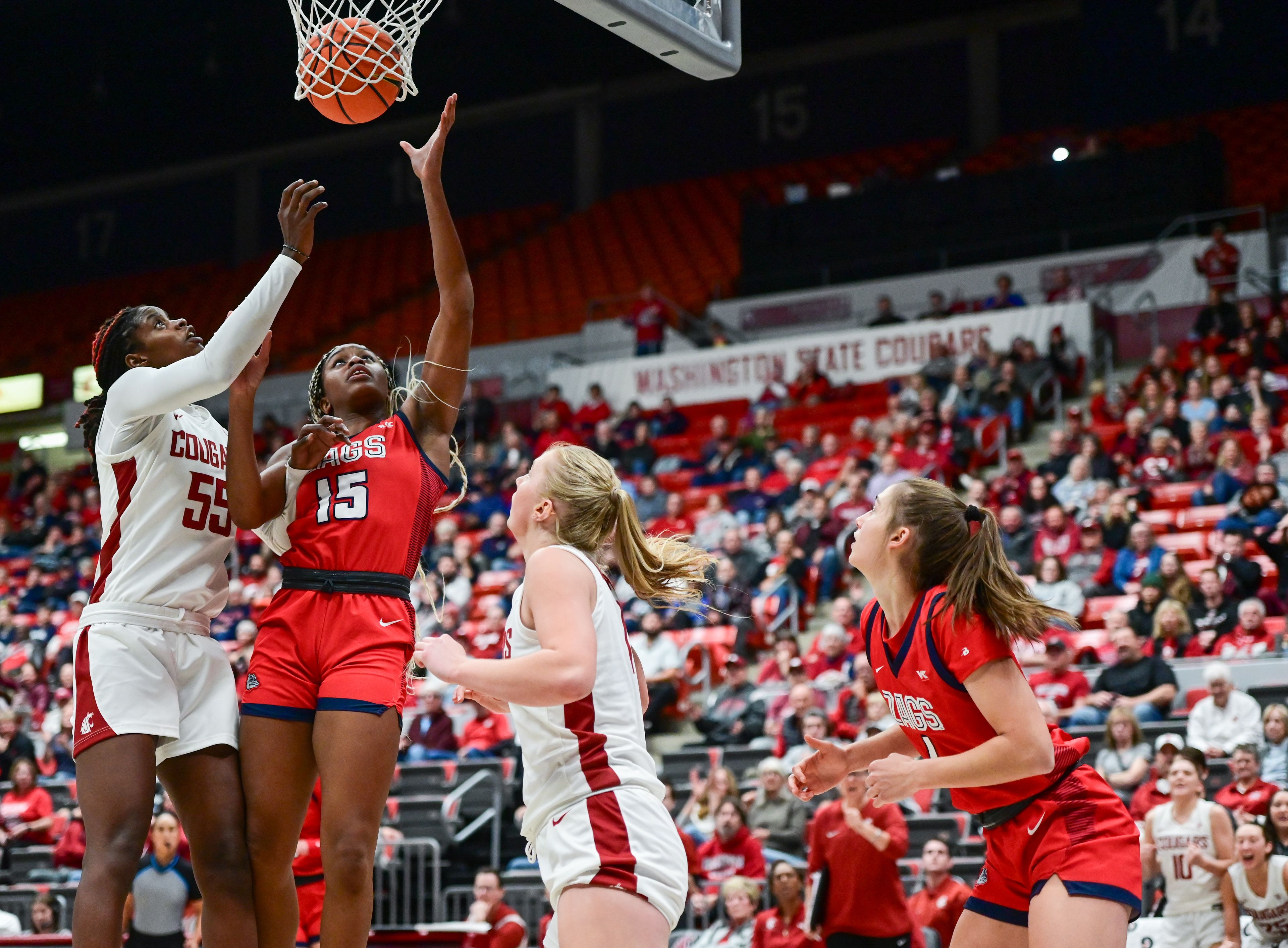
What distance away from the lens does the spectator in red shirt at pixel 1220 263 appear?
16.8m

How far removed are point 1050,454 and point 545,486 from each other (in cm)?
1101

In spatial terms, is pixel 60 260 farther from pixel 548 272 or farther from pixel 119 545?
pixel 119 545

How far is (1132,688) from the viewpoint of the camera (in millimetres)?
9945

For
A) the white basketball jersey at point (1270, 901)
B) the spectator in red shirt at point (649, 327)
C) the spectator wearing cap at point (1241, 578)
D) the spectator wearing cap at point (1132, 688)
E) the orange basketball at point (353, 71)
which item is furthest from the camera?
the spectator in red shirt at point (649, 327)

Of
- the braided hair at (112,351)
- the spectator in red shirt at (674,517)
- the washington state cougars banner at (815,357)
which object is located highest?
the washington state cougars banner at (815,357)

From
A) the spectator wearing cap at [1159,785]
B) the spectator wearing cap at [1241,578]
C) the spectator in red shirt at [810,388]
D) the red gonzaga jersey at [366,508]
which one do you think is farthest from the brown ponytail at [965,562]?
the spectator in red shirt at [810,388]

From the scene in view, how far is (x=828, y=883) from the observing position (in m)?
7.69

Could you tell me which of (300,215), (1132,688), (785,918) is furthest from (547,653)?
(1132,688)

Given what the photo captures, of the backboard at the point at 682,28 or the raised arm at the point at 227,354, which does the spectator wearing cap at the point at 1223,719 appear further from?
the raised arm at the point at 227,354

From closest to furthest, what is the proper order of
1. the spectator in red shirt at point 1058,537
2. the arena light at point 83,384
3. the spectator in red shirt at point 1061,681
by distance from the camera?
the spectator in red shirt at point 1061,681, the spectator in red shirt at point 1058,537, the arena light at point 83,384

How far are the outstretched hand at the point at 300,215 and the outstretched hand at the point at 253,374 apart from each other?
0.87 ft

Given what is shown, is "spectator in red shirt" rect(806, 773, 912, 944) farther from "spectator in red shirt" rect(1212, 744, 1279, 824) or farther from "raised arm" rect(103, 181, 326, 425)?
"raised arm" rect(103, 181, 326, 425)

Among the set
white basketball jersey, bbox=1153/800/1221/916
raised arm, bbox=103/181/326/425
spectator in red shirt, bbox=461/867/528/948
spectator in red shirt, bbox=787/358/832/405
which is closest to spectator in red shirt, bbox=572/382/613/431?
spectator in red shirt, bbox=787/358/832/405

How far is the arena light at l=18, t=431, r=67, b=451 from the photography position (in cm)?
2314
